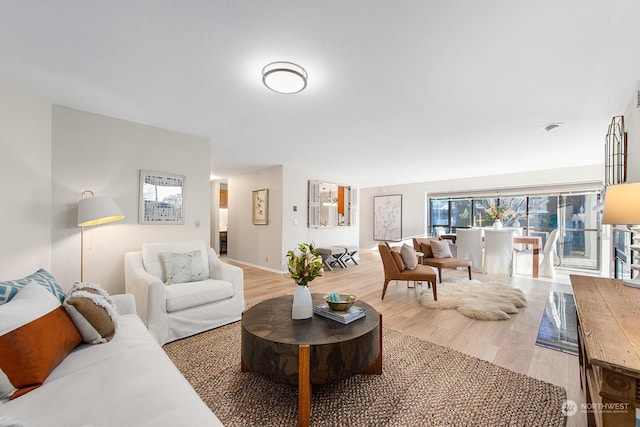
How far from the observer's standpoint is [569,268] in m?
5.84

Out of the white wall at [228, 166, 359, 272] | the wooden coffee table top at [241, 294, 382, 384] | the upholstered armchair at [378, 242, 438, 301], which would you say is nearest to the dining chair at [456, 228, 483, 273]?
the upholstered armchair at [378, 242, 438, 301]

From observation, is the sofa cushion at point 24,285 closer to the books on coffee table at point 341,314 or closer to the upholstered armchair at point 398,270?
the books on coffee table at point 341,314

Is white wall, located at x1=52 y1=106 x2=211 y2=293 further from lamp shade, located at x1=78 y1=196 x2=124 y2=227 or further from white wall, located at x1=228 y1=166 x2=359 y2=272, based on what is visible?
white wall, located at x1=228 y1=166 x2=359 y2=272

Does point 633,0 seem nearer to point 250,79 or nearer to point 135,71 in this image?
point 250,79

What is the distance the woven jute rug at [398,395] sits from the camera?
151 centimetres

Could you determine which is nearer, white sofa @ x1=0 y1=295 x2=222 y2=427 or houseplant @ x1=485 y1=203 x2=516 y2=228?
white sofa @ x1=0 y1=295 x2=222 y2=427

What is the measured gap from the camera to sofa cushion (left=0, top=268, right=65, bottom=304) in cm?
137

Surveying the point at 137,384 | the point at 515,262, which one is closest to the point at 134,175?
the point at 137,384

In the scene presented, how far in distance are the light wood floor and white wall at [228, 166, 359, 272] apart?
29.4 inches

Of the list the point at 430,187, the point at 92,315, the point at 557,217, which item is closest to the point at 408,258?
the point at 92,315

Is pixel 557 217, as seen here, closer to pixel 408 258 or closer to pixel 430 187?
pixel 430 187

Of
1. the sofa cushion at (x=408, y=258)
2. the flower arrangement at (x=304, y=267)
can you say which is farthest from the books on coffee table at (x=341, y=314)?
the sofa cushion at (x=408, y=258)

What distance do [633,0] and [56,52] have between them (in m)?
3.61

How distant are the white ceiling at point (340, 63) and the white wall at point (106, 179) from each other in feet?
0.82
